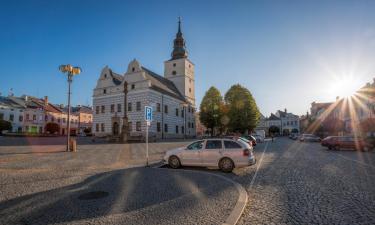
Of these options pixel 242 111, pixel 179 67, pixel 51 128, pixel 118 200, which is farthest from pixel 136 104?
pixel 118 200

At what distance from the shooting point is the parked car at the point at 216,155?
11.4m

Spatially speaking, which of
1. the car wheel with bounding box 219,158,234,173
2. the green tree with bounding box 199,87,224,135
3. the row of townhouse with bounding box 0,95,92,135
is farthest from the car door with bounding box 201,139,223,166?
the row of townhouse with bounding box 0,95,92,135

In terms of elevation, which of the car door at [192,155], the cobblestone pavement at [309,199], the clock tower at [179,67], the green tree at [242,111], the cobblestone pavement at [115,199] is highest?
the clock tower at [179,67]

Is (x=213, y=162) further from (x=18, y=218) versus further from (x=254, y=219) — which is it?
(x=18, y=218)

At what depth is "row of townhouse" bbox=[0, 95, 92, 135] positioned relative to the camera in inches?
2608

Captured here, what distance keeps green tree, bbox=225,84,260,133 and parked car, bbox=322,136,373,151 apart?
26.3 meters

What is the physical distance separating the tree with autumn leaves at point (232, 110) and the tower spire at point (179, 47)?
13.2m

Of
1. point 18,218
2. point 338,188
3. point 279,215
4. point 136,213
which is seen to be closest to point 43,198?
point 18,218

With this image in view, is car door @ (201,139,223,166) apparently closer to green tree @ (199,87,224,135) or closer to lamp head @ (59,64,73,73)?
lamp head @ (59,64,73,73)

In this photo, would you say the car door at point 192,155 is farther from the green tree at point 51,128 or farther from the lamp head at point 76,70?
the green tree at point 51,128

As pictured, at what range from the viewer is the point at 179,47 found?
64750 mm

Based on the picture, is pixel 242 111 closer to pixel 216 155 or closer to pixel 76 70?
pixel 76 70

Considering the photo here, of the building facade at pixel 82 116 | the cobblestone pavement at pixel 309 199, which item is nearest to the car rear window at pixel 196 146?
the cobblestone pavement at pixel 309 199

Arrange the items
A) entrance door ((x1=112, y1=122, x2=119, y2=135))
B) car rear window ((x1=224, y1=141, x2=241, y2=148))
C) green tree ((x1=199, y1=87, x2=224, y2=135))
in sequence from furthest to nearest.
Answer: green tree ((x1=199, y1=87, x2=224, y2=135))
entrance door ((x1=112, y1=122, x2=119, y2=135))
car rear window ((x1=224, y1=141, x2=241, y2=148))
